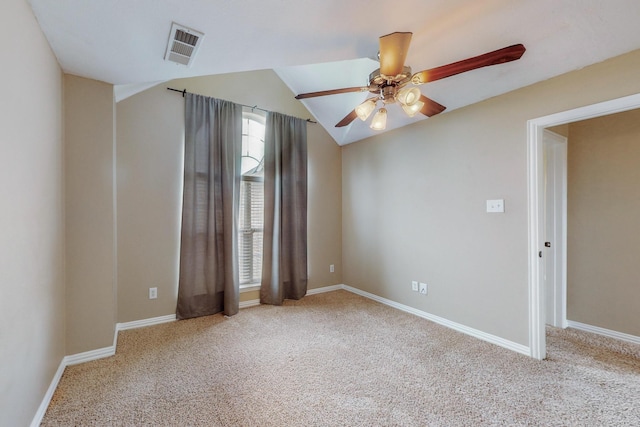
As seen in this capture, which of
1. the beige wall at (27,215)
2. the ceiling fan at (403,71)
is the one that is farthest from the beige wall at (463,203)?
the beige wall at (27,215)

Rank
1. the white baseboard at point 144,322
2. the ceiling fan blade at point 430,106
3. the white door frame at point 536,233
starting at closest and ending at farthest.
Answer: the ceiling fan blade at point 430,106
the white door frame at point 536,233
the white baseboard at point 144,322

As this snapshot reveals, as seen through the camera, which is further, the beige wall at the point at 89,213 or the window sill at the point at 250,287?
the window sill at the point at 250,287

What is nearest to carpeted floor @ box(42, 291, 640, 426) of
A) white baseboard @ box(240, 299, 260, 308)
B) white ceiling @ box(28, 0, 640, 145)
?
white baseboard @ box(240, 299, 260, 308)

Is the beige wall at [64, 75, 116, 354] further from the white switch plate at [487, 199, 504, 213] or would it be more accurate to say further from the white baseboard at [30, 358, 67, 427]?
the white switch plate at [487, 199, 504, 213]

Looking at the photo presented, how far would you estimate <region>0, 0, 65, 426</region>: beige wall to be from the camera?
4.06 ft

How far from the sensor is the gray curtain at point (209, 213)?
3031mm

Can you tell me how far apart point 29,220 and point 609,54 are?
148 inches

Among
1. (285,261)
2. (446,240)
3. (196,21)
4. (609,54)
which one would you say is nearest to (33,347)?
(196,21)

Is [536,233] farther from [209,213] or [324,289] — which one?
[209,213]

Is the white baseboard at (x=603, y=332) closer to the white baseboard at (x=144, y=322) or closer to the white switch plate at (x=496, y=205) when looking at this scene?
the white switch plate at (x=496, y=205)

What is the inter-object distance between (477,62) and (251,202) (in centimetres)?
284

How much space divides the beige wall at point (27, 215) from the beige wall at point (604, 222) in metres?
4.43

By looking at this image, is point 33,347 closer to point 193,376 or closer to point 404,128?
point 193,376

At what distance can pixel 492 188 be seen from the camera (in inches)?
101
